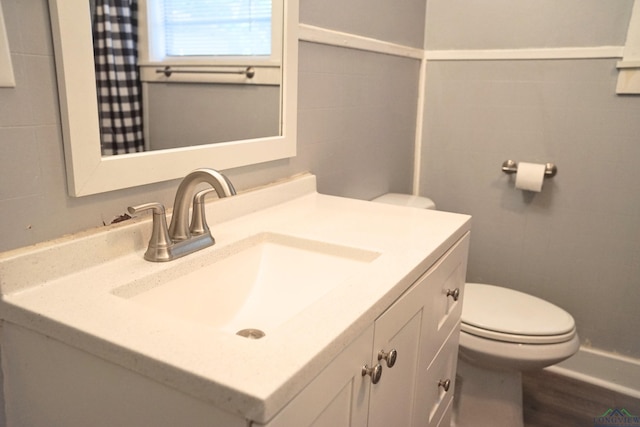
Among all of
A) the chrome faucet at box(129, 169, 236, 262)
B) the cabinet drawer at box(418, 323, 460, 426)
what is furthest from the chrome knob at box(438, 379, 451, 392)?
the chrome faucet at box(129, 169, 236, 262)

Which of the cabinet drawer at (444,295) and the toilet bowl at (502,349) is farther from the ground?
the cabinet drawer at (444,295)

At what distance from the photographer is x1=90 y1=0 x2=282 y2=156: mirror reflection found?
929 mm

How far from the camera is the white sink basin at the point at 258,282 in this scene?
925 mm

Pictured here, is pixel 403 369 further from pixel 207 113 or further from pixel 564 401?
pixel 564 401

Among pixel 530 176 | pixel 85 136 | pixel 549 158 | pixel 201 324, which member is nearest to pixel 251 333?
pixel 201 324

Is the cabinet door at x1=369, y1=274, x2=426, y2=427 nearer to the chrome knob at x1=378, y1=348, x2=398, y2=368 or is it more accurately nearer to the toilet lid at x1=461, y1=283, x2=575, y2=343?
the chrome knob at x1=378, y1=348, x2=398, y2=368

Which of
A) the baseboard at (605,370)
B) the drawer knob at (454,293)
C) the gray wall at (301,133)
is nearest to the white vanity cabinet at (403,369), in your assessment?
the drawer knob at (454,293)

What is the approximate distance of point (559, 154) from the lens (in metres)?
2.01

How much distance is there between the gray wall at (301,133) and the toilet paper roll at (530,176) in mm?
470

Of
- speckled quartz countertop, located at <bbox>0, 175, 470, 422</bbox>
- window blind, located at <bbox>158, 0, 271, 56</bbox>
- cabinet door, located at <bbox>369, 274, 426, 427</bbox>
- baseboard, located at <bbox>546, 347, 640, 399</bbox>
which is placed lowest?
baseboard, located at <bbox>546, 347, 640, 399</bbox>

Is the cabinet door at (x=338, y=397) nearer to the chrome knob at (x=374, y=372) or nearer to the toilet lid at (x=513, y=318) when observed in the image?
the chrome knob at (x=374, y=372)

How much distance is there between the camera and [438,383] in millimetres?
1294

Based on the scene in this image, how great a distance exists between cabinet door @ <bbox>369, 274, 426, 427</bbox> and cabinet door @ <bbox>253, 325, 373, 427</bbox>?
0.04m

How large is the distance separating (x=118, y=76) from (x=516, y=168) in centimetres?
165
